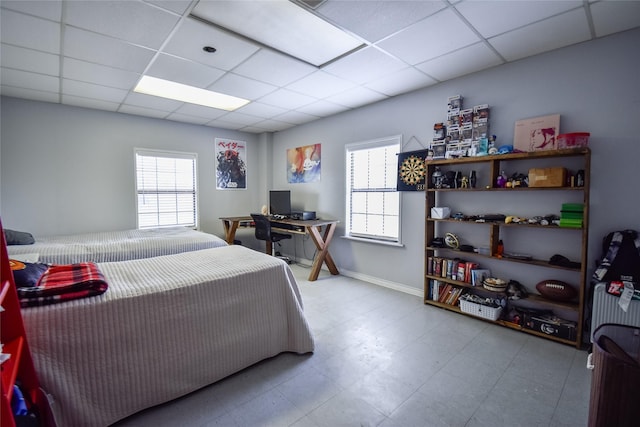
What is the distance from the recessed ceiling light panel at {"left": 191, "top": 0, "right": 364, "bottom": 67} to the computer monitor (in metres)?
2.72

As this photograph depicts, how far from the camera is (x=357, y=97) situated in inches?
148

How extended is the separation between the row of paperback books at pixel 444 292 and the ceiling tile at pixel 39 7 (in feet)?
13.2

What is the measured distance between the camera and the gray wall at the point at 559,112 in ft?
7.50

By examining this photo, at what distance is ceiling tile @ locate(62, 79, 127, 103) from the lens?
3246 millimetres

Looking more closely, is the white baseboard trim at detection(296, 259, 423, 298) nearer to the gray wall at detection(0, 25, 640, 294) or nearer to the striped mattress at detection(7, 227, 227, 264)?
the gray wall at detection(0, 25, 640, 294)

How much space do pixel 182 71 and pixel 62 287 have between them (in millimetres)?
2328

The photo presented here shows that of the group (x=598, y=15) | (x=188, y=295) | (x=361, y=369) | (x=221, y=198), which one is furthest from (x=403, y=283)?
(x=221, y=198)

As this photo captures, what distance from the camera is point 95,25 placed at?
2145 millimetres

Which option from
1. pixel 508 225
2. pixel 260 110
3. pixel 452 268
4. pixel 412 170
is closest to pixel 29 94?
pixel 260 110

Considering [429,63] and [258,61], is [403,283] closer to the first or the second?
[429,63]

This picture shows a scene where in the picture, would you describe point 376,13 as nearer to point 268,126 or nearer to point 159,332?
point 159,332

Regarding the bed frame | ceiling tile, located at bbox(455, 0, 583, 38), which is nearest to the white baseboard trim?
the bed frame

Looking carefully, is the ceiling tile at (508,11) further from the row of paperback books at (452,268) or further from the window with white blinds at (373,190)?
the row of paperback books at (452,268)

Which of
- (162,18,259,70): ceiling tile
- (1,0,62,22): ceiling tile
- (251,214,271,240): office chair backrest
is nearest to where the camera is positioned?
(1,0,62,22): ceiling tile
